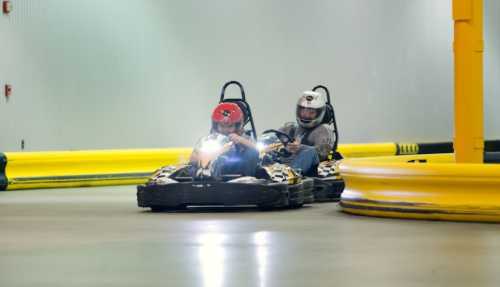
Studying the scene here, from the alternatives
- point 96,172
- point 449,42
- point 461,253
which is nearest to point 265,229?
point 461,253

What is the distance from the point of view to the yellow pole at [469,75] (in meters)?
9.52

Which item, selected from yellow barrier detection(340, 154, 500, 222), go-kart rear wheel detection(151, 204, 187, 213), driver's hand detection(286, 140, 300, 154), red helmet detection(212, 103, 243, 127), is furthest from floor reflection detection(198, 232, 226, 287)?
driver's hand detection(286, 140, 300, 154)

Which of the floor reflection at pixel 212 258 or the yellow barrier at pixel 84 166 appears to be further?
the yellow barrier at pixel 84 166

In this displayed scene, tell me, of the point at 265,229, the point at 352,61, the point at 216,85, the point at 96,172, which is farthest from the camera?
the point at 352,61

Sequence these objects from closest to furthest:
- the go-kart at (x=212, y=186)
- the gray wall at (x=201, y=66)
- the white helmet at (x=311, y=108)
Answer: the go-kart at (x=212, y=186) < the white helmet at (x=311, y=108) < the gray wall at (x=201, y=66)

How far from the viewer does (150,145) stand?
15.1 meters

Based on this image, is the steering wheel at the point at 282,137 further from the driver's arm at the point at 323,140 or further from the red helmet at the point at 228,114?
the red helmet at the point at 228,114

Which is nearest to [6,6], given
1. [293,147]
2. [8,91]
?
[8,91]

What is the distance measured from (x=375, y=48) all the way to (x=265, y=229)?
37.8ft

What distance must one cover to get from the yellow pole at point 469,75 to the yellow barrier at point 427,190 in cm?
71

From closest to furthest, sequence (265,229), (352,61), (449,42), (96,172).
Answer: (265,229) < (96,172) < (352,61) < (449,42)

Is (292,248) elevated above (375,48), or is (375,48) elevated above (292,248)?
(375,48)

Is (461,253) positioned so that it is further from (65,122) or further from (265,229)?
(65,122)

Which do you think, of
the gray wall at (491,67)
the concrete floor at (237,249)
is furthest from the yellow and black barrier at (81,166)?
the gray wall at (491,67)
